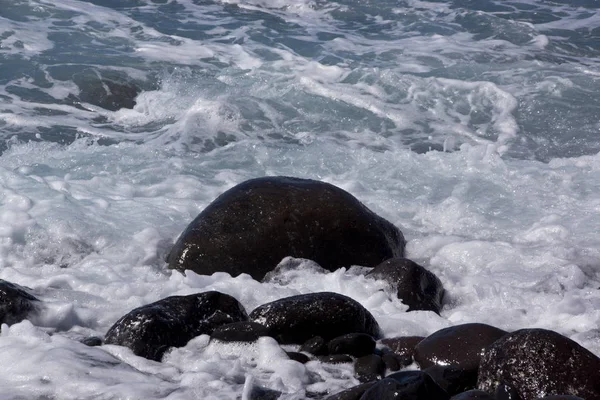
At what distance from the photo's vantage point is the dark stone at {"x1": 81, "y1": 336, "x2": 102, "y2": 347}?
3.76m

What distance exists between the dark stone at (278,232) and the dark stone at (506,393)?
230cm

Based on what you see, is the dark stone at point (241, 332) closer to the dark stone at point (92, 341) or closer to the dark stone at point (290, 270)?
the dark stone at point (92, 341)

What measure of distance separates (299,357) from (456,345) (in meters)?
0.72

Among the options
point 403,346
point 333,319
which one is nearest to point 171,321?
point 333,319

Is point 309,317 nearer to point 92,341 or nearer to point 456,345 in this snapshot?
point 456,345

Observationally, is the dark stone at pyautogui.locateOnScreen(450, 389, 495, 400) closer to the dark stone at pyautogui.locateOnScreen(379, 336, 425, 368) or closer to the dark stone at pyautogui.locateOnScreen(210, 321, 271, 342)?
the dark stone at pyautogui.locateOnScreen(379, 336, 425, 368)

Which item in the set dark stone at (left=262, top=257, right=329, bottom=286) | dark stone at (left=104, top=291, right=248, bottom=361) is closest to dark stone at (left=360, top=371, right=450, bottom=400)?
dark stone at (left=104, top=291, right=248, bottom=361)

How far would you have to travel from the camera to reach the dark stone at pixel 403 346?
147 inches

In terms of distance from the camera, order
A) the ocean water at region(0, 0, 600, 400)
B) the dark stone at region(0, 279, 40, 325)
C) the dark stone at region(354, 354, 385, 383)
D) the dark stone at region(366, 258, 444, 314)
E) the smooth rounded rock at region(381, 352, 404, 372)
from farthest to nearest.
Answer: the dark stone at region(366, 258, 444, 314)
the ocean water at region(0, 0, 600, 400)
the dark stone at region(0, 279, 40, 325)
the smooth rounded rock at region(381, 352, 404, 372)
the dark stone at region(354, 354, 385, 383)

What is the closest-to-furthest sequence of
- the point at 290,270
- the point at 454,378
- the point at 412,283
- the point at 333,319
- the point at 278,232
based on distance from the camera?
the point at 454,378, the point at 333,319, the point at 412,283, the point at 290,270, the point at 278,232

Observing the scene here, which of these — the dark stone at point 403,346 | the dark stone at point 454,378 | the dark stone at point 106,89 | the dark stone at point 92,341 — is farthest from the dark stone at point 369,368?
the dark stone at point 106,89

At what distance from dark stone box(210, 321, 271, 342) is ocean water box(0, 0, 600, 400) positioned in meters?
0.07

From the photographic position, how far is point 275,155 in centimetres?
815

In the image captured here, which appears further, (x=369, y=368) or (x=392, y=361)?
(x=392, y=361)
